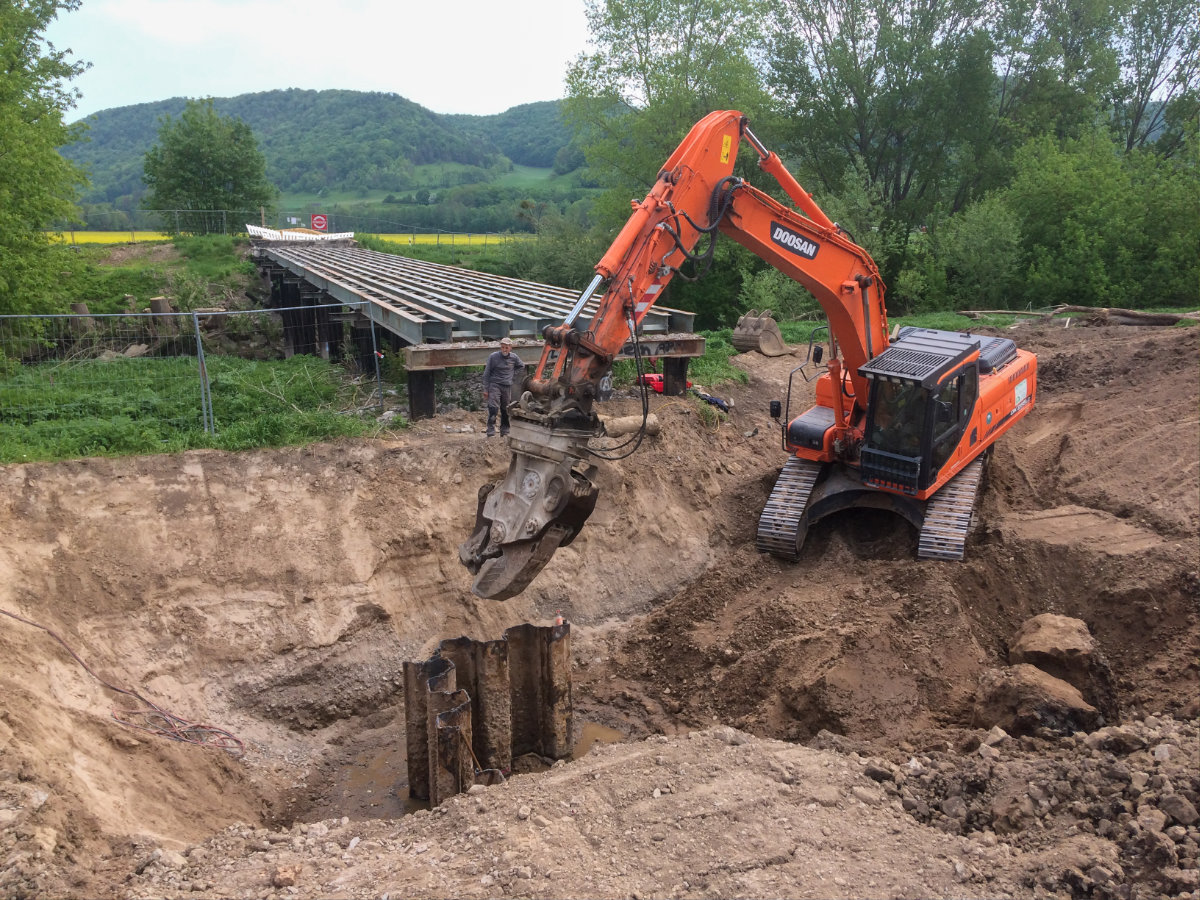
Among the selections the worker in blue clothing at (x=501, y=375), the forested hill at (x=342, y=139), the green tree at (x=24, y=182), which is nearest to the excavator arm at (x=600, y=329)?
the worker in blue clothing at (x=501, y=375)

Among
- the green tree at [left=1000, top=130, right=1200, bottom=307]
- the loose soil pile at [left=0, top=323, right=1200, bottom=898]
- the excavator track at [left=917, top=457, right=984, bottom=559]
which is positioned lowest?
the loose soil pile at [left=0, top=323, right=1200, bottom=898]

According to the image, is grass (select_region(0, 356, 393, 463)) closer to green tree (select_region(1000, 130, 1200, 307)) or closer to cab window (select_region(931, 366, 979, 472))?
cab window (select_region(931, 366, 979, 472))

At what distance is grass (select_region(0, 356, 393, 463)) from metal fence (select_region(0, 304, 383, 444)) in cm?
2

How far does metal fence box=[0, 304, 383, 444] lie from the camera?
9.95 m

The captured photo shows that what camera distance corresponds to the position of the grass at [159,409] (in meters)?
9.24

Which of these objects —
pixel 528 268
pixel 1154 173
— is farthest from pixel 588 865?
pixel 1154 173

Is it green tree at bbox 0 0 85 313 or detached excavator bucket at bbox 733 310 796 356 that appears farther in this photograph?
detached excavator bucket at bbox 733 310 796 356

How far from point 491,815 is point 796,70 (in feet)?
88.5

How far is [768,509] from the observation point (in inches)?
400

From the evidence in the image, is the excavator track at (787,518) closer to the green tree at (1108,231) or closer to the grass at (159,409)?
the grass at (159,409)

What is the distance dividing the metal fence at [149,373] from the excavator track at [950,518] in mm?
6584

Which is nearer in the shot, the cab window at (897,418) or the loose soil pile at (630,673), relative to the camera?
the loose soil pile at (630,673)

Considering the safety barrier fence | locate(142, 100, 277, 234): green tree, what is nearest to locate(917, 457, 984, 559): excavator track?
the safety barrier fence

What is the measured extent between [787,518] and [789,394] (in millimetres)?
1391
